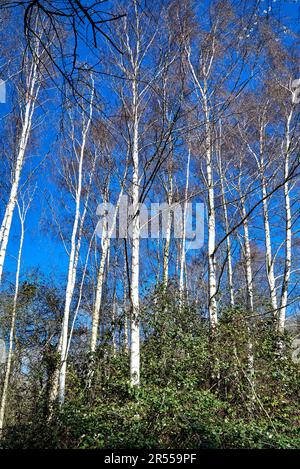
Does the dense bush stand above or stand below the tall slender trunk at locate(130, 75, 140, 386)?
below

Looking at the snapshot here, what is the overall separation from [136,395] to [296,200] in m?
6.62

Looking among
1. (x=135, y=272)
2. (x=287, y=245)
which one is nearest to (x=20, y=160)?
(x=135, y=272)

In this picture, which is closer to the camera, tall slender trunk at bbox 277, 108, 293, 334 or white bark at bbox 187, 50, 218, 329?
white bark at bbox 187, 50, 218, 329

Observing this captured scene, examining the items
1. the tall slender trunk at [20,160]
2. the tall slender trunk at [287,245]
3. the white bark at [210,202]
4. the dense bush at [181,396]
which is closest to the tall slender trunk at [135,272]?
the dense bush at [181,396]

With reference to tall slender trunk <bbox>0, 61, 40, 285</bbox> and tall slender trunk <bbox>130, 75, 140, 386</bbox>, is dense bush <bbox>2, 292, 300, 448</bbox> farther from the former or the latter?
tall slender trunk <bbox>0, 61, 40, 285</bbox>

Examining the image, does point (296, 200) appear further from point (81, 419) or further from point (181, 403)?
point (81, 419)

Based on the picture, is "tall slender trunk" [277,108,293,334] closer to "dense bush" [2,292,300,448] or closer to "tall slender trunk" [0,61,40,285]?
"dense bush" [2,292,300,448]

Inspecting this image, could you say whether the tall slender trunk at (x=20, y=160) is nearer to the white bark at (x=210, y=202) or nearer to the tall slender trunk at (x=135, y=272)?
the tall slender trunk at (x=135, y=272)

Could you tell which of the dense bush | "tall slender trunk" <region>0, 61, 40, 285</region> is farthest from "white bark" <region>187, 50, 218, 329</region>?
"tall slender trunk" <region>0, 61, 40, 285</region>

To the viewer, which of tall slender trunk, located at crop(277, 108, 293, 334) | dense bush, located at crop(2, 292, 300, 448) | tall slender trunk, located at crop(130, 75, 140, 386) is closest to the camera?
dense bush, located at crop(2, 292, 300, 448)

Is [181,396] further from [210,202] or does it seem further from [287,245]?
[287,245]

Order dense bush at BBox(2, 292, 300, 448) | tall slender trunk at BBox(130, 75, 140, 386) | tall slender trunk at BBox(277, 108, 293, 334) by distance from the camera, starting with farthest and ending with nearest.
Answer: tall slender trunk at BBox(277, 108, 293, 334) < tall slender trunk at BBox(130, 75, 140, 386) < dense bush at BBox(2, 292, 300, 448)

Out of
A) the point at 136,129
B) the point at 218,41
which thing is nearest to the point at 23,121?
the point at 136,129

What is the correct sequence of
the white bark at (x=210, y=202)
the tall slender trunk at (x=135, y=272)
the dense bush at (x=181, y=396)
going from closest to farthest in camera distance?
the dense bush at (x=181, y=396), the tall slender trunk at (x=135, y=272), the white bark at (x=210, y=202)
